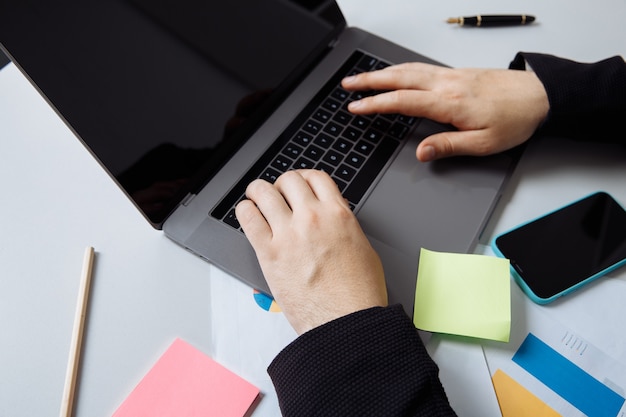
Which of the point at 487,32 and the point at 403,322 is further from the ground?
the point at 487,32

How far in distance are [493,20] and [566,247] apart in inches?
18.0

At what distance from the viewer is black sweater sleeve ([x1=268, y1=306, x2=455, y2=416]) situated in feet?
1.60

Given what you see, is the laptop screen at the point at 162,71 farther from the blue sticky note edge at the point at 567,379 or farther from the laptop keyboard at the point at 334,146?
the blue sticky note edge at the point at 567,379

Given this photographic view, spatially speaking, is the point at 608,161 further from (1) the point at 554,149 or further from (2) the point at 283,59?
(2) the point at 283,59

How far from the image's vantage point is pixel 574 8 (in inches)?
35.6

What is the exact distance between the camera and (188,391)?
553 mm

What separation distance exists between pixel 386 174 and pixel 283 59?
242 millimetres

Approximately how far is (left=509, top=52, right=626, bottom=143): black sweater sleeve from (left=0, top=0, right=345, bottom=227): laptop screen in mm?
373

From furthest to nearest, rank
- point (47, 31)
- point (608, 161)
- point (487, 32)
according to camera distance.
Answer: point (487, 32), point (608, 161), point (47, 31)

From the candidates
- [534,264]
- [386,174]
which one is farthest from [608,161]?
[386,174]

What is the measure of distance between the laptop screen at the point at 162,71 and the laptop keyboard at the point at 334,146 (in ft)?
0.17

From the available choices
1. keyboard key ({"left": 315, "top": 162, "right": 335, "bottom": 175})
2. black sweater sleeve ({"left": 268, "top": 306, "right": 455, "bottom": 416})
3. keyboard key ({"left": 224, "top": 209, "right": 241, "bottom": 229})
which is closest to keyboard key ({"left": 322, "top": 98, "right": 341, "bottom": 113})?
keyboard key ({"left": 315, "top": 162, "right": 335, "bottom": 175})

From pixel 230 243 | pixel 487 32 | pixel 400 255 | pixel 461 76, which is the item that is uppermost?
pixel 487 32

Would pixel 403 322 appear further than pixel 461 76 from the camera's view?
No
